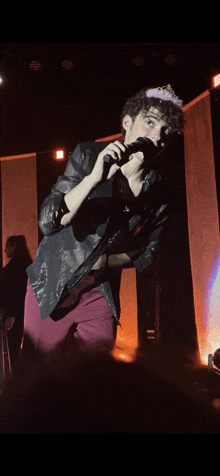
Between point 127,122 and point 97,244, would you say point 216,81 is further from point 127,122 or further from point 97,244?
point 97,244

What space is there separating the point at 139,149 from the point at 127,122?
0.83ft

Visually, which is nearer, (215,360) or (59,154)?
(215,360)

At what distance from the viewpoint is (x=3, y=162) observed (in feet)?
7.25

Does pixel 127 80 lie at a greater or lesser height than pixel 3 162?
greater

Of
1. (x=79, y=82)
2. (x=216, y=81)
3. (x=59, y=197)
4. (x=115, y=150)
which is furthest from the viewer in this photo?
(x=79, y=82)

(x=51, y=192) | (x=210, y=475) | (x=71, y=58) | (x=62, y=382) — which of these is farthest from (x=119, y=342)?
(x=71, y=58)

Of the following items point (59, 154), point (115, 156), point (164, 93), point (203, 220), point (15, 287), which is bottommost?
point (15, 287)

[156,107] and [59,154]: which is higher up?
[156,107]

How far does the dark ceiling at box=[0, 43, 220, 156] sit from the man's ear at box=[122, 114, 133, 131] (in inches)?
1.6

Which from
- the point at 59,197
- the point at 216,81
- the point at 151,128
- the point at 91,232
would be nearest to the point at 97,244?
the point at 91,232

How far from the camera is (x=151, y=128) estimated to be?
2.04 metres

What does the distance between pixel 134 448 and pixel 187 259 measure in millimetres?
1071

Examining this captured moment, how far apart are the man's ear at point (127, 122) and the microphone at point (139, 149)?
13 cm

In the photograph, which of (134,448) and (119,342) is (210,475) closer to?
(134,448)
